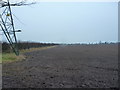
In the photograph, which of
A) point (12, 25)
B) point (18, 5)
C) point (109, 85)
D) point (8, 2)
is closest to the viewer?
point (109, 85)

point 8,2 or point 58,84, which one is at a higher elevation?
point 8,2

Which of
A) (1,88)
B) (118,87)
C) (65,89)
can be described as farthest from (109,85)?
(1,88)

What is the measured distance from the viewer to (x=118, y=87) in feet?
24.8

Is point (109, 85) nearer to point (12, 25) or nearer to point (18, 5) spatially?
point (18, 5)

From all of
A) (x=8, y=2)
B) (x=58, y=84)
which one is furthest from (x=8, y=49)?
(x=58, y=84)

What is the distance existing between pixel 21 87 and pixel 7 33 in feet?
50.8

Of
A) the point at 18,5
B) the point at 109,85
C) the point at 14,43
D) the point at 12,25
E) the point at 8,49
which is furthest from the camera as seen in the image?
the point at 8,49

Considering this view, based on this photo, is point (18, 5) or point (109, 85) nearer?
point (109, 85)

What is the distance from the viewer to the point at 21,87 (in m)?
7.55

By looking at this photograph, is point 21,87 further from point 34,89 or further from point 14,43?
point 14,43

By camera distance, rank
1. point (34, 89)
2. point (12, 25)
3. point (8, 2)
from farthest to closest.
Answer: point (12, 25) → point (8, 2) → point (34, 89)

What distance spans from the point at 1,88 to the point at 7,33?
1545cm

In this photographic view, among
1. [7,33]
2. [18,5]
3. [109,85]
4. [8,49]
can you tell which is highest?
[18,5]

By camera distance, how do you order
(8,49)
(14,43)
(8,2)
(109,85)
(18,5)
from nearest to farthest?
(109,85), (18,5), (8,2), (14,43), (8,49)
